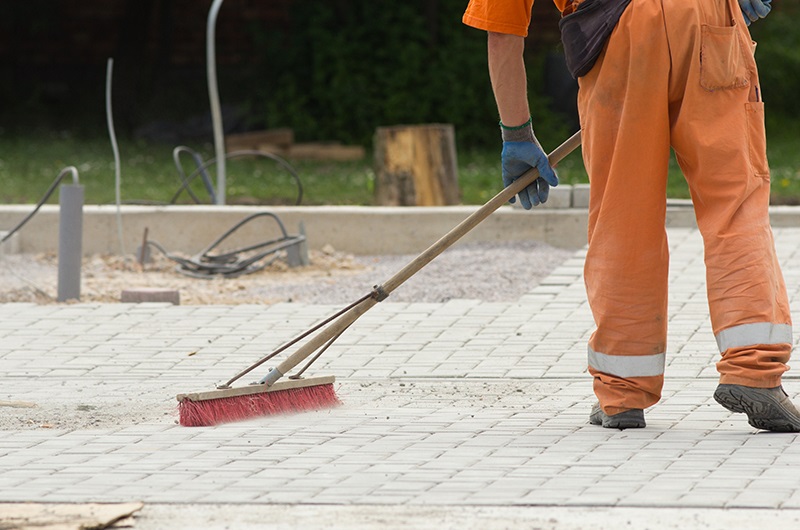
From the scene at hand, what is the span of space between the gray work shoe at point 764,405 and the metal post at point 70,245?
437 cm

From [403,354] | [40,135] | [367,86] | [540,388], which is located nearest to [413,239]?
[403,354]

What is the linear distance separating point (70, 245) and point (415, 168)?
137 inches

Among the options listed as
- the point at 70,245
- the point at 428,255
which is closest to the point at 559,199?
the point at 70,245

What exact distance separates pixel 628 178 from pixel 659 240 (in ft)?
0.70

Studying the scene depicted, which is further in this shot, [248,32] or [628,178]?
[248,32]

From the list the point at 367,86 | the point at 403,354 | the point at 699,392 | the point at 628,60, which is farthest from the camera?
the point at 367,86

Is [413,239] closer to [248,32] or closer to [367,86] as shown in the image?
[367,86]

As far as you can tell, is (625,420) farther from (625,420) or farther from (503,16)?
(503,16)

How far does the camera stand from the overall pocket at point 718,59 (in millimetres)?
4281

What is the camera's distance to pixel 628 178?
14.3ft

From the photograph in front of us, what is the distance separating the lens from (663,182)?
4.40 meters

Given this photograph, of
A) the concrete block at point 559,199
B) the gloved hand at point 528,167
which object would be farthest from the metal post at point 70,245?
the gloved hand at point 528,167

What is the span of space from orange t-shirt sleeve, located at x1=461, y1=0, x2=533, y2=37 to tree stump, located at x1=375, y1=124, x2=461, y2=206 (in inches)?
237

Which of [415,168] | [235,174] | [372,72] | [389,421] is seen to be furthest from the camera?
[372,72]
